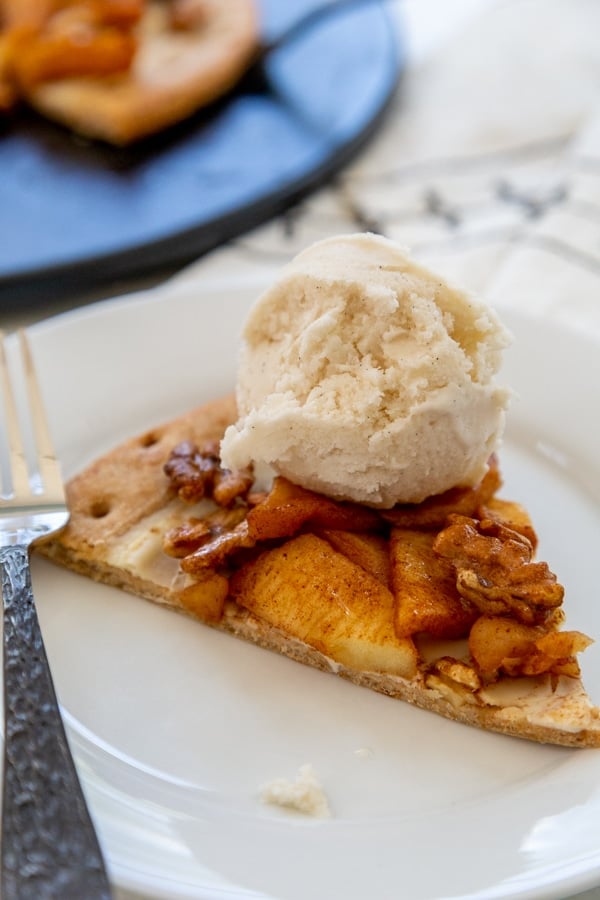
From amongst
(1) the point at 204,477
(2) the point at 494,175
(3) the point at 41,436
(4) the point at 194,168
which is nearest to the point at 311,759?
(1) the point at 204,477

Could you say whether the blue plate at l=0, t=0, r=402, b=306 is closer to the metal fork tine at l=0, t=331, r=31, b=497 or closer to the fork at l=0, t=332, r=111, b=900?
the metal fork tine at l=0, t=331, r=31, b=497

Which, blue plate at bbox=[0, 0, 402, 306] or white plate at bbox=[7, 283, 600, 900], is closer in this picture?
white plate at bbox=[7, 283, 600, 900]

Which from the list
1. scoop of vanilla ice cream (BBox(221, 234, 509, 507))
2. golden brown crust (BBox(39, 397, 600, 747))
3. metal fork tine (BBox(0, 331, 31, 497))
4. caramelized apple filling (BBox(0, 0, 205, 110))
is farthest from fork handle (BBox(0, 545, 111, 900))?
caramelized apple filling (BBox(0, 0, 205, 110))

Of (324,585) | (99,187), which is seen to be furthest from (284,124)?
(324,585)

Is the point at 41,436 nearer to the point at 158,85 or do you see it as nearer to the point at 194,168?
the point at 194,168

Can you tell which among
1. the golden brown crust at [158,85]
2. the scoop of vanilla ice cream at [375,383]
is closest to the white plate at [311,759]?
the scoop of vanilla ice cream at [375,383]

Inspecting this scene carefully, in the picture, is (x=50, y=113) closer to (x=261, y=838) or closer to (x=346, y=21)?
(x=346, y=21)
